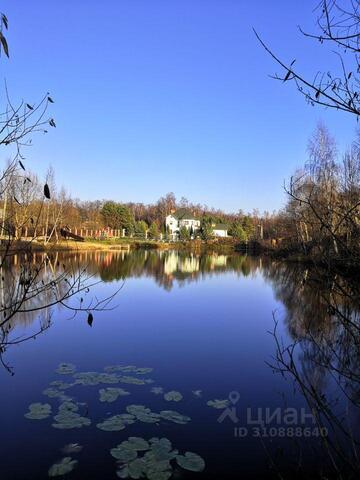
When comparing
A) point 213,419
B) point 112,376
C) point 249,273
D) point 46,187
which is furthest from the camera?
point 249,273

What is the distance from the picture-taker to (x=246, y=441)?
4801 millimetres

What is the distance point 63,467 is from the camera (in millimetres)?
4148

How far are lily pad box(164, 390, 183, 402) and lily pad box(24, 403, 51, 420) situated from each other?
154 cm

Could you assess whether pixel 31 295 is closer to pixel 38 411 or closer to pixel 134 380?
pixel 38 411

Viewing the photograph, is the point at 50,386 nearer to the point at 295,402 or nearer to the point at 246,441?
the point at 246,441

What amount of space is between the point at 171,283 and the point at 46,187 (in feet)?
55.2

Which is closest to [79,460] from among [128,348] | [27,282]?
[27,282]

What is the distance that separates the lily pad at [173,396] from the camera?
5.80m

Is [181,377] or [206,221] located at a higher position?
[206,221]

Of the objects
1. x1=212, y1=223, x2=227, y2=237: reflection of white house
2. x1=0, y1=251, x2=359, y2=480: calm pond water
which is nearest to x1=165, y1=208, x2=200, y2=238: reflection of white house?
x1=212, y1=223, x2=227, y2=237: reflection of white house

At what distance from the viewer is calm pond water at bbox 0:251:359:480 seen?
14.3 ft

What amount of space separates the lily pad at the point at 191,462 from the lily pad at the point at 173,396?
4.56 feet

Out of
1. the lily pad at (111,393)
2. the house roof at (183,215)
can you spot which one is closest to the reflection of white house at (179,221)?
the house roof at (183,215)

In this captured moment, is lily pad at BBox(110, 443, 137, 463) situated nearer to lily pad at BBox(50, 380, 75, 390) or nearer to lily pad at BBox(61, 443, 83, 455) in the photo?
lily pad at BBox(61, 443, 83, 455)
